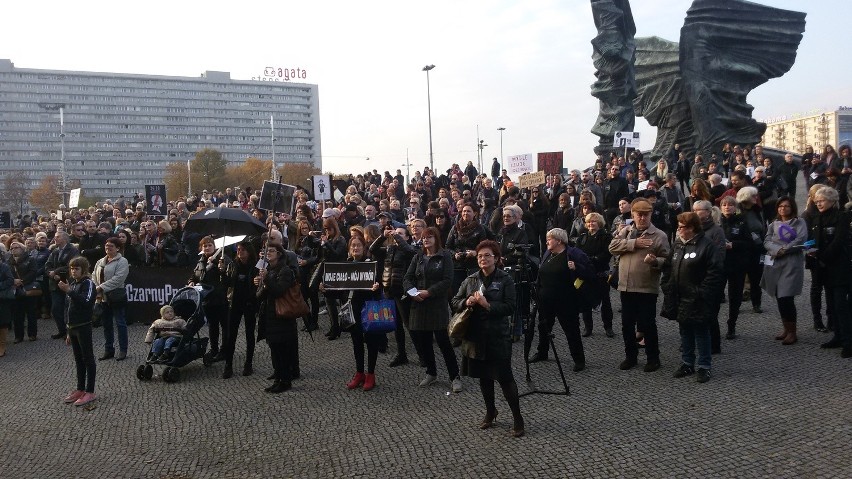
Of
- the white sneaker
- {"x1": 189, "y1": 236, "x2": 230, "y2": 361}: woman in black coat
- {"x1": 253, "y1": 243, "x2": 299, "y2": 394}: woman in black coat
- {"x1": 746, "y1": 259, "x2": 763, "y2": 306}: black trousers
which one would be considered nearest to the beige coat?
{"x1": 746, "y1": 259, "x2": 763, "y2": 306}: black trousers

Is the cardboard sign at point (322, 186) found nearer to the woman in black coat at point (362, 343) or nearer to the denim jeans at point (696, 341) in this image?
the woman in black coat at point (362, 343)

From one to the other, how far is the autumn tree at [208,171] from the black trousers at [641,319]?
9427 cm

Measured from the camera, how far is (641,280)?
8062mm

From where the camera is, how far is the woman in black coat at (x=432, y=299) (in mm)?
7859

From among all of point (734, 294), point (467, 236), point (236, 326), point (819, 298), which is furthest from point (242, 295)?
point (819, 298)

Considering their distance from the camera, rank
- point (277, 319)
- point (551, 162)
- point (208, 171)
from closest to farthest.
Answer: point (277, 319) → point (551, 162) → point (208, 171)

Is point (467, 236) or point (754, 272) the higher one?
point (467, 236)

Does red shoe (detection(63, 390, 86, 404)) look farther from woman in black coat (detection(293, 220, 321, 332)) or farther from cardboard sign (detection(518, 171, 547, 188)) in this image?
cardboard sign (detection(518, 171, 547, 188))

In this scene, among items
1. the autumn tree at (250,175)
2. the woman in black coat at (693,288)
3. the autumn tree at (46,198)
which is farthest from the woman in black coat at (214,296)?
the autumn tree at (250,175)

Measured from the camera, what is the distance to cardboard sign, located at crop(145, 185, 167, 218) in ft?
60.8

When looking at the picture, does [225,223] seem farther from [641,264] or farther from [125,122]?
[125,122]

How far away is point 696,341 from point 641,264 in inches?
39.7

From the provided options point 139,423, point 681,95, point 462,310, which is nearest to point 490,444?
point 462,310

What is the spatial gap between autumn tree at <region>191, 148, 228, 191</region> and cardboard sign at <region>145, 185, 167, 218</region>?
267ft
